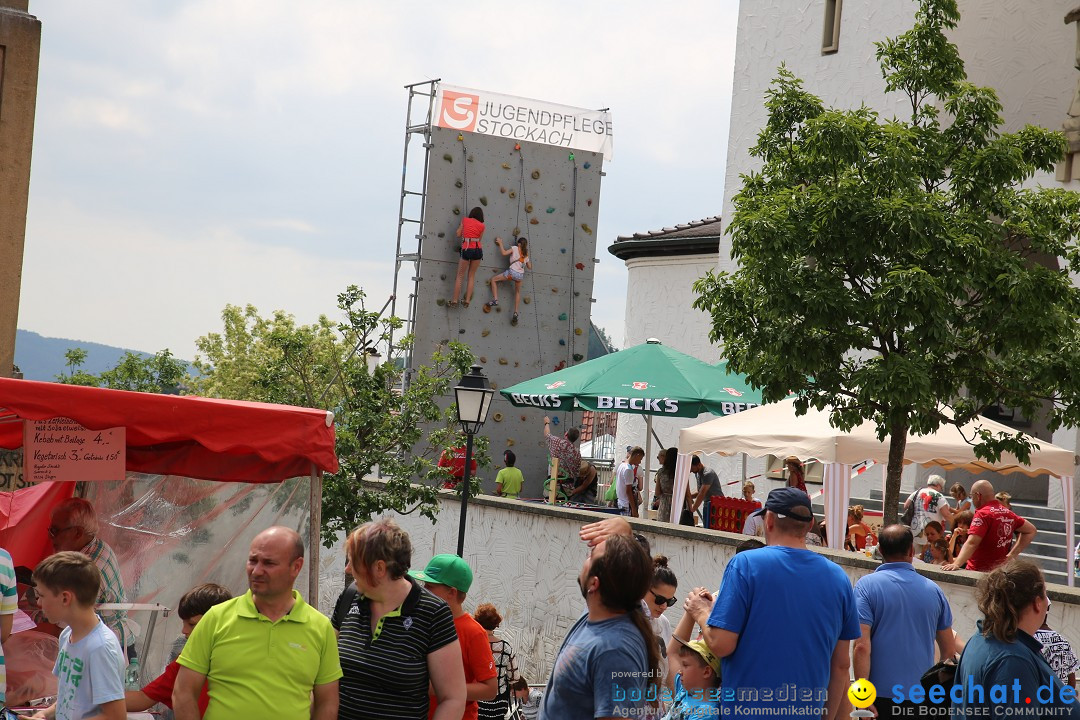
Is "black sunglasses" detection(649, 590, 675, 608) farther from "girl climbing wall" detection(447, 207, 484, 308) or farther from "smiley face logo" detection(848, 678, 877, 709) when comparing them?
"girl climbing wall" detection(447, 207, 484, 308)

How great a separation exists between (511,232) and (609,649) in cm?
2444

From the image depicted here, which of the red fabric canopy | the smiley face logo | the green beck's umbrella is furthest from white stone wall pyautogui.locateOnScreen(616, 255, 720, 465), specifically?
the smiley face logo

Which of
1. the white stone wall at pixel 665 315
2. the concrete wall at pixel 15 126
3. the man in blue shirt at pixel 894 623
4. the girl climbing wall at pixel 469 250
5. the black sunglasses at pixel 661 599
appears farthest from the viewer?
the white stone wall at pixel 665 315

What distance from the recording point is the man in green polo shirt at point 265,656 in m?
4.91

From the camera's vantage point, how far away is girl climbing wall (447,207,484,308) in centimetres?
2725

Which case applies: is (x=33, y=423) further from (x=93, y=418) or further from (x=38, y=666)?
(x=38, y=666)

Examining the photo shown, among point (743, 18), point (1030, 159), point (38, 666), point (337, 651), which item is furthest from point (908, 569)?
point (743, 18)

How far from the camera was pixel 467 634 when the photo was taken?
6.02 meters

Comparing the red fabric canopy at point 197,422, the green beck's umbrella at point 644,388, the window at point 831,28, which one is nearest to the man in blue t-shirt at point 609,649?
the red fabric canopy at point 197,422

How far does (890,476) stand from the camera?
41.6ft

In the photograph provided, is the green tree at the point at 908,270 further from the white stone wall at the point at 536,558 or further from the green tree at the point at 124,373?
the green tree at the point at 124,373

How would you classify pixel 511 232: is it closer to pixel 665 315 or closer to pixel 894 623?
pixel 665 315

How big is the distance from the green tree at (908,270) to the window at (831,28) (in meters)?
10.1

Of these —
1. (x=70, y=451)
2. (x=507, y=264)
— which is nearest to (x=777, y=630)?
(x=70, y=451)
